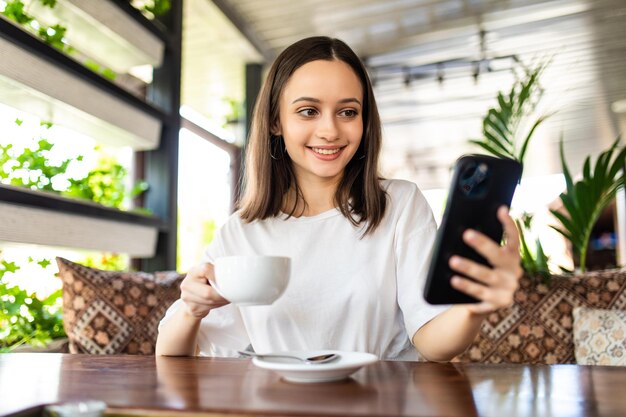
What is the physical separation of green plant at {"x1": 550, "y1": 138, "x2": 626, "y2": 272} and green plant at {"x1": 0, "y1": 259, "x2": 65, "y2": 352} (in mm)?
2196

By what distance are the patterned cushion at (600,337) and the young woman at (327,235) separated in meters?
0.98

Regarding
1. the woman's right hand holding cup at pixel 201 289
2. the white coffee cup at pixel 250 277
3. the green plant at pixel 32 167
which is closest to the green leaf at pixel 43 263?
the green plant at pixel 32 167

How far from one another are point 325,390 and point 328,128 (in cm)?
71

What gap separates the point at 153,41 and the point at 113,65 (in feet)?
0.74

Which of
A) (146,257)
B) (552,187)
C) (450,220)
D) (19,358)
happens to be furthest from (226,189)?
(552,187)

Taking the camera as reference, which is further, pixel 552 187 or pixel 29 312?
pixel 552 187

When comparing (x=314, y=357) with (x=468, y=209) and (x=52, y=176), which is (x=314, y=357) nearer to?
(x=468, y=209)

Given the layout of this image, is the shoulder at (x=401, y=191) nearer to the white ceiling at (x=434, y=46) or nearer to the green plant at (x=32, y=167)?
the green plant at (x=32, y=167)

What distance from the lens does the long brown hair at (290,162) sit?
1.43 metres

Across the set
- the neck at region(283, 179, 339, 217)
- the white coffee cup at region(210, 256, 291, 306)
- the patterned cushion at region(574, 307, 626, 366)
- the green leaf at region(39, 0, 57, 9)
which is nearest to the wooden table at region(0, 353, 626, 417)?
the white coffee cup at region(210, 256, 291, 306)

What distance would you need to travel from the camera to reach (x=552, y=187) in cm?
1104

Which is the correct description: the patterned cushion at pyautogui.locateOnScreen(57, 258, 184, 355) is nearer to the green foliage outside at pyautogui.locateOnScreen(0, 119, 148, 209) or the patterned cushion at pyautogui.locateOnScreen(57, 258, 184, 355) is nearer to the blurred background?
the blurred background

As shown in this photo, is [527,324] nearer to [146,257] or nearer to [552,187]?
[146,257]

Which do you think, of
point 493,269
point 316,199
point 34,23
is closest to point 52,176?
point 34,23
